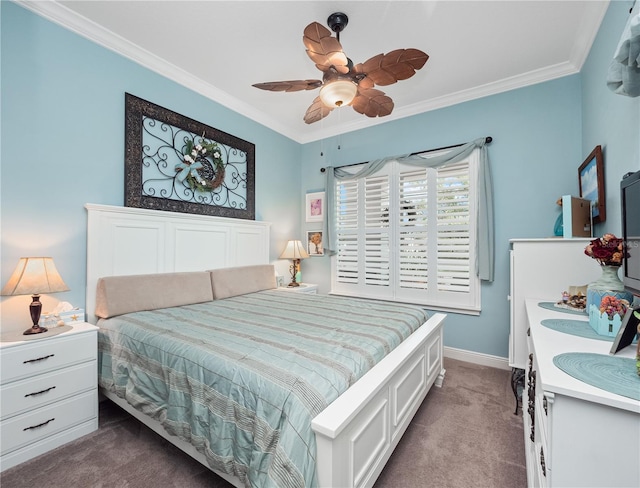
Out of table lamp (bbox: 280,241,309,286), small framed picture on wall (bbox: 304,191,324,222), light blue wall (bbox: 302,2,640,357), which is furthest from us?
small framed picture on wall (bbox: 304,191,324,222)

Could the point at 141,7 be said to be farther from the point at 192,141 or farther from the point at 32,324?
the point at 32,324

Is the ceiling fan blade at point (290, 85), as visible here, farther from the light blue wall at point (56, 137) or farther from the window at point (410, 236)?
the window at point (410, 236)

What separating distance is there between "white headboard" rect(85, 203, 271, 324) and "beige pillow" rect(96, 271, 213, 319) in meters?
0.13

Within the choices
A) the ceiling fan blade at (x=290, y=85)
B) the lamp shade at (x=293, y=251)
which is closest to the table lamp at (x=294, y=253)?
the lamp shade at (x=293, y=251)

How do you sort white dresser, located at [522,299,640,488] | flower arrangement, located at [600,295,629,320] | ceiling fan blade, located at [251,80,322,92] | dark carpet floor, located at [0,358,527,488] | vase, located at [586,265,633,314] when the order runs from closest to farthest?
white dresser, located at [522,299,640,488] → flower arrangement, located at [600,295,629,320] → vase, located at [586,265,633,314] → dark carpet floor, located at [0,358,527,488] → ceiling fan blade, located at [251,80,322,92]

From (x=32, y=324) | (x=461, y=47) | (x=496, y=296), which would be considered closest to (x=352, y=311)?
(x=496, y=296)

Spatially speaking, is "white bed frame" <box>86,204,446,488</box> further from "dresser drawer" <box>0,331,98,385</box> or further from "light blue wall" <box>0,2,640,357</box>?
"dresser drawer" <box>0,331,98,385</box>

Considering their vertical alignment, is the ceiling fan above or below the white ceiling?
below

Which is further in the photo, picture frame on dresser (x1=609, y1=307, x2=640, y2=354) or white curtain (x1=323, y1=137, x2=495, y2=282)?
white curtain (x1=323, y1=137, x2=495, y2=282)

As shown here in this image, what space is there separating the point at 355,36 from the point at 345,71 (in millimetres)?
689

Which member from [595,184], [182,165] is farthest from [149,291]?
[595,184]

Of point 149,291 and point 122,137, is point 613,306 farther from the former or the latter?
point 122,137

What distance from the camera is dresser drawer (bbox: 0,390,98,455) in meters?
1.60

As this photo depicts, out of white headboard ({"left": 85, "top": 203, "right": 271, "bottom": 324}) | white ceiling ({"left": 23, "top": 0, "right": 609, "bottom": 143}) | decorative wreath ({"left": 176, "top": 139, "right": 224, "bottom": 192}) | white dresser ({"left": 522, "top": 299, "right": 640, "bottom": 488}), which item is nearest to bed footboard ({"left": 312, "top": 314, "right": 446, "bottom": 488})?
white dresser ({"left": 522, "top": 299, "right": 640, "bottom": 488})
